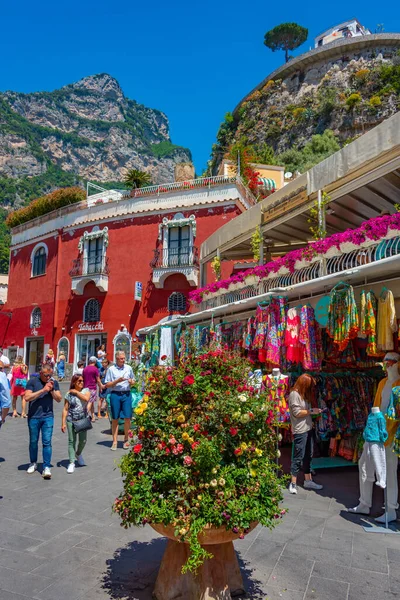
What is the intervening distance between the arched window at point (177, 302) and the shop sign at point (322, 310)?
13.8 metres

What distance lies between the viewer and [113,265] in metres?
22.0

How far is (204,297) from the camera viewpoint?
12.9 metres

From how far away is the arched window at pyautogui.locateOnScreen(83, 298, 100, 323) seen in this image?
73.3ft

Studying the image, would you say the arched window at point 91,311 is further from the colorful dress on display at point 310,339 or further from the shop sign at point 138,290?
the colorful dress on display at point 310,339

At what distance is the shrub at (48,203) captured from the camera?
83.5 feet

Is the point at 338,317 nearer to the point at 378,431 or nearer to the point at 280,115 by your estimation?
the point at 378,431

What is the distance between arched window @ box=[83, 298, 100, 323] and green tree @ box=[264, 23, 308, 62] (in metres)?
59.0

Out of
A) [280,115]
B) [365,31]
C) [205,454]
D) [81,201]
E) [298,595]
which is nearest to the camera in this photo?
[205,454]

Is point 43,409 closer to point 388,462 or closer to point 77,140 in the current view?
point 388,462

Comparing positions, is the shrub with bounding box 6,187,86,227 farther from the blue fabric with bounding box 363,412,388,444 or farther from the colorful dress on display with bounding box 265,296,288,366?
the blue fabric with bounding box 363,412,388,444

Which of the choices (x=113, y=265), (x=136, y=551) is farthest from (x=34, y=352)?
(x=136, y=551)

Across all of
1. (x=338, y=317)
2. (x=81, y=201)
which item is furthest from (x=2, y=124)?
(x=338, y=317)

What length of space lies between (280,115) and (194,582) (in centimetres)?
5008

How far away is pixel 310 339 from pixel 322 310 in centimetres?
48
